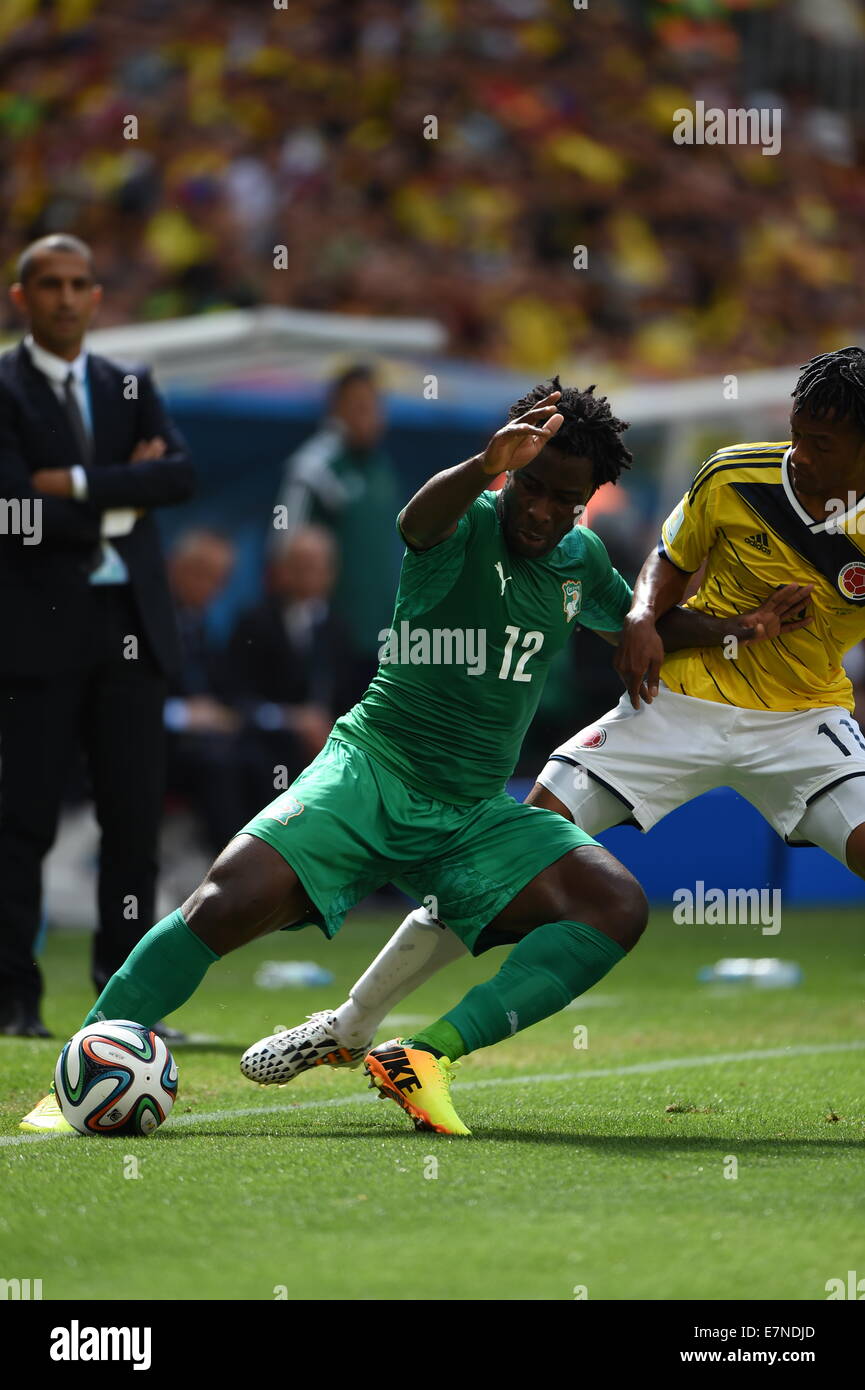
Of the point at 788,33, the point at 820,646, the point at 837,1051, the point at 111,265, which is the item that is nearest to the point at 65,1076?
the point at 820,646

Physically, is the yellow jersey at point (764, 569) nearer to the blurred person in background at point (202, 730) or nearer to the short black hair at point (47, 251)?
the short black hair at point (47, 251)

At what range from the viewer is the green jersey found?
184 inches

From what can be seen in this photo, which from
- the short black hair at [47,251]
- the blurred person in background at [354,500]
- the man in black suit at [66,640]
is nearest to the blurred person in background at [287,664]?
the blurred person in background at [354,500]

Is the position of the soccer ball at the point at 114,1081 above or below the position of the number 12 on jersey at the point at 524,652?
below

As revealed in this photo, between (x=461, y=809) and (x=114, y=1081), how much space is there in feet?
3.57

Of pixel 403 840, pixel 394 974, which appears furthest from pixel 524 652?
pixel 394 974

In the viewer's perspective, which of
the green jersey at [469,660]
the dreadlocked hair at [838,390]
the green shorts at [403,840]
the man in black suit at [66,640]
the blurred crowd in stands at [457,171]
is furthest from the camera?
the blurred crowd in stands at [457,171]

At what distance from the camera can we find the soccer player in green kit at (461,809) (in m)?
4.42

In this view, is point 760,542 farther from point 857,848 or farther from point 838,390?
point 857,848

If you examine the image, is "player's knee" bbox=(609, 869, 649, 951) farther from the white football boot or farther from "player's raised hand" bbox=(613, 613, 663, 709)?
the white football boot

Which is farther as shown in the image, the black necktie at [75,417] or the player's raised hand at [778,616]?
the black necktie at [75,417]

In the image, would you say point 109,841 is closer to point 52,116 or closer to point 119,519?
point 119,519
